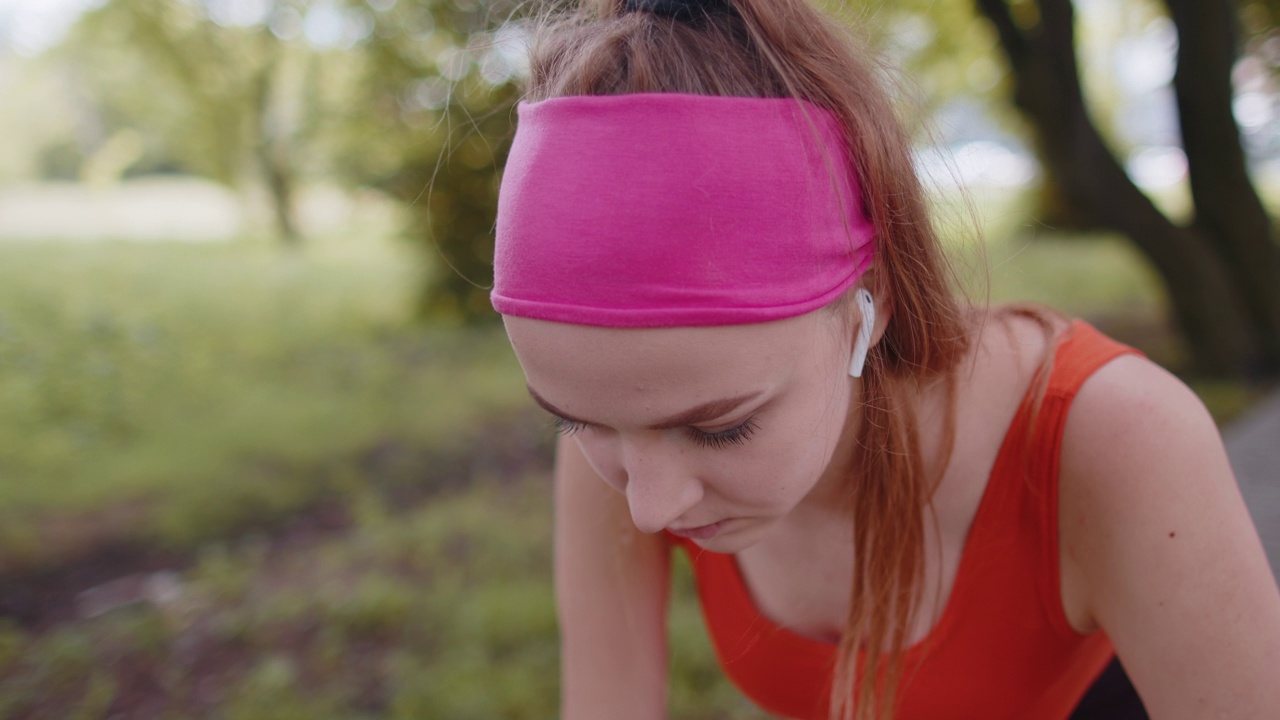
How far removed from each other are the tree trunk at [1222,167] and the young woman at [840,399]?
609 cm

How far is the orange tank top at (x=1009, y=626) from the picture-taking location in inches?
56.9

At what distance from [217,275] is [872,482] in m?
10.2

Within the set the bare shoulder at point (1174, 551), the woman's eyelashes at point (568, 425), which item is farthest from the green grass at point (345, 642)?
the woman's eyelashes at point (568, 425)

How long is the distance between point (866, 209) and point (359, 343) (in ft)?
26.3

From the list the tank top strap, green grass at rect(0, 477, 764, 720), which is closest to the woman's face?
the tank top strap

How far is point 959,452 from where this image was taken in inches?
60.7

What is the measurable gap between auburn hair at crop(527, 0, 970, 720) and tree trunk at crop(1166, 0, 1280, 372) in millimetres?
6275

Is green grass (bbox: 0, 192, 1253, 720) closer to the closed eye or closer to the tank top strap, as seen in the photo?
the tank top strap

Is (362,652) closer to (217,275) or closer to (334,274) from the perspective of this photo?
(217,275)

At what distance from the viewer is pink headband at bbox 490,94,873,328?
1102 millimetres

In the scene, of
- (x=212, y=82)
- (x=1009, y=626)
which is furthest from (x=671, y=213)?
(x=212, y=82)

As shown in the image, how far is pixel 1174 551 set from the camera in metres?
1.29

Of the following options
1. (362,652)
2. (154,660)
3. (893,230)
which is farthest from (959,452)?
(154,660)

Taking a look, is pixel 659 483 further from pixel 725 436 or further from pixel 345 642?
pixel 345 642
